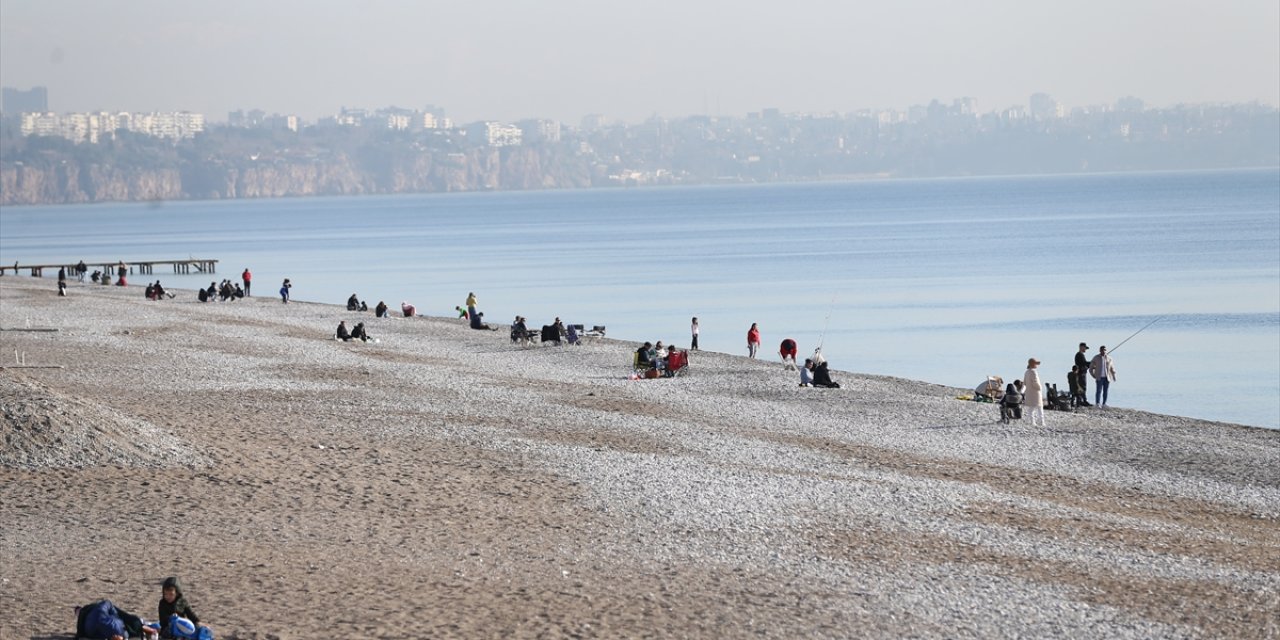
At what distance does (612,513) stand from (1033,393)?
1169 centimetres

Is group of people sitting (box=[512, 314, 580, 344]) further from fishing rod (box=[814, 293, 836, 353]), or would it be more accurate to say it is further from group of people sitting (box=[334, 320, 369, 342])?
fishing rod (box=[814, 293, 836, 353])

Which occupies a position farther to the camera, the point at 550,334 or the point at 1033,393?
the point at 550,334

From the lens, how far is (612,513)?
54.2ft

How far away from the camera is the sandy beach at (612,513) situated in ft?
41.3

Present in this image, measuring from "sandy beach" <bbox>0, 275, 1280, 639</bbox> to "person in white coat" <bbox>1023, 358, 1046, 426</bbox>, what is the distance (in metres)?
0.43

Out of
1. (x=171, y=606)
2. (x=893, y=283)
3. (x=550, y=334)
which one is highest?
(x=171, y=606)

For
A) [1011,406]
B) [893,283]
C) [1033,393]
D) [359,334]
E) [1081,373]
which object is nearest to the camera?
[1033,393]

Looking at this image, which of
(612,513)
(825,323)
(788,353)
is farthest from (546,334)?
(612,513)

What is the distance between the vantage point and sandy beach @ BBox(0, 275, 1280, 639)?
41.3 ft

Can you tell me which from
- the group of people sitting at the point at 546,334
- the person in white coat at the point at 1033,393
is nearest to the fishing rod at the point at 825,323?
the group of people sitting at the point at 546,334

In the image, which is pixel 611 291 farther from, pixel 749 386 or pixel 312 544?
pixel 312 544

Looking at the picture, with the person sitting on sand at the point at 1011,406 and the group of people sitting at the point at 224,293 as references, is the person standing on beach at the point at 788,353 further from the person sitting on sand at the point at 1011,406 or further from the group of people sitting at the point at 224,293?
the group of people sitting at the point at 224,293

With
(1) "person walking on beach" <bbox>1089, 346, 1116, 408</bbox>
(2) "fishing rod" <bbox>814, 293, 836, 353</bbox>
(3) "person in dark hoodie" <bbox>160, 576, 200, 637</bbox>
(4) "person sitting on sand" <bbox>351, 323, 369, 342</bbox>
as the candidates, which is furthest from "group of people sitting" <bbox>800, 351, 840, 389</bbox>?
(3) "person in dark hoodie" <bbox>160, 576, 200, 637</bbox>

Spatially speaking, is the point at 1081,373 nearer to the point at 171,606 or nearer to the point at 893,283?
the point at 171,606
